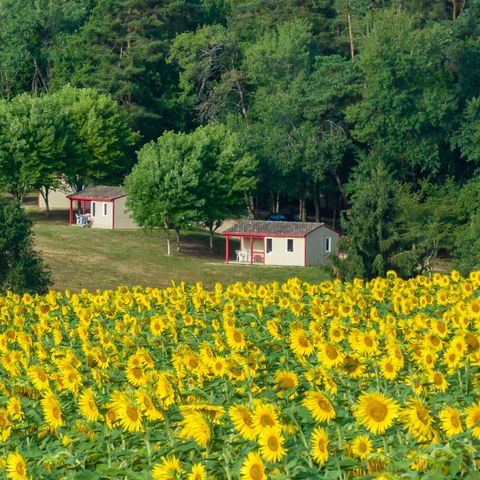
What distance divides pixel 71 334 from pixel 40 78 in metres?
106

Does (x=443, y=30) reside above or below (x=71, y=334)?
above

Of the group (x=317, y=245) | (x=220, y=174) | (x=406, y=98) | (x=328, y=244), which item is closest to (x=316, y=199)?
(x=220, y=174)

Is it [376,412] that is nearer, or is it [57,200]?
[376,412]

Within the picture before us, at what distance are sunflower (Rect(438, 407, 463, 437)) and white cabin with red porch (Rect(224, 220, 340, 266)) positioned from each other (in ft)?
225

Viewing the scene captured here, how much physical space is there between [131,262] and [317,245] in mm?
11829

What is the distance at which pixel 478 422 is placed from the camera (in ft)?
24.6

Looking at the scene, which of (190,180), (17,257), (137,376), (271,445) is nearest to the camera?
(271,445)

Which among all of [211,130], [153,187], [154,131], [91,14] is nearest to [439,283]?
[153,187]

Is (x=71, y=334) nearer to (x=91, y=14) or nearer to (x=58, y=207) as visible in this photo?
(x=58, y=207)

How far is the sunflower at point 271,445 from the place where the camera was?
740 cm

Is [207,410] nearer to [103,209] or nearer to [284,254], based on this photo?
[284,254]

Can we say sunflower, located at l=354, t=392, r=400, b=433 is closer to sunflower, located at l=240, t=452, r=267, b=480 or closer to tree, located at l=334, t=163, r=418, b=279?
sunflower, located at l=240, t=452, r=267, b=480

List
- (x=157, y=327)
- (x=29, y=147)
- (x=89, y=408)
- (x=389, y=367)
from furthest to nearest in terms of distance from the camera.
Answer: (x=29, y=147) < (x=157, y=327) < (x=389, y=367) < (x=89, y=408)

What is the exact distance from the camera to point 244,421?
25.2ft
